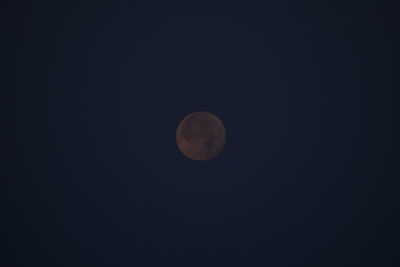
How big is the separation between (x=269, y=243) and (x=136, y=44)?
21.1 m

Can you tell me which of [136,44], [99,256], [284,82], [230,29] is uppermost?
[230,29]

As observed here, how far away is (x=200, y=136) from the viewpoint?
12.7m

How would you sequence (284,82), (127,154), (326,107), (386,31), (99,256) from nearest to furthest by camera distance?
(99,256)
(127,154)
(326,107)
(386,31)
(284,82)

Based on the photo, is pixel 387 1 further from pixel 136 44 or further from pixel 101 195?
pixel 101 195

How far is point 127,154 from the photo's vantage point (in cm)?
2133

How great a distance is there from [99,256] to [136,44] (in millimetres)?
19154

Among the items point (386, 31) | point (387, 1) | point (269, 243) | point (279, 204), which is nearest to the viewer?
point (269, 243)

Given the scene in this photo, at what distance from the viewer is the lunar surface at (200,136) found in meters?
12.7

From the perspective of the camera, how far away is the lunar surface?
1268cm

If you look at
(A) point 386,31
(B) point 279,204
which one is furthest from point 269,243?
(A) point 386,31

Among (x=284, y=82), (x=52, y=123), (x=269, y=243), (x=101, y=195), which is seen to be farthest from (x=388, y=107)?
(x=52, y=123)

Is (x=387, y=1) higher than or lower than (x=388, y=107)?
higher

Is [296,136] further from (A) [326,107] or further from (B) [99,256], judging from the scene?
(B) [99,256]

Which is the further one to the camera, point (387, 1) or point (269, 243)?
point (387, 1)
